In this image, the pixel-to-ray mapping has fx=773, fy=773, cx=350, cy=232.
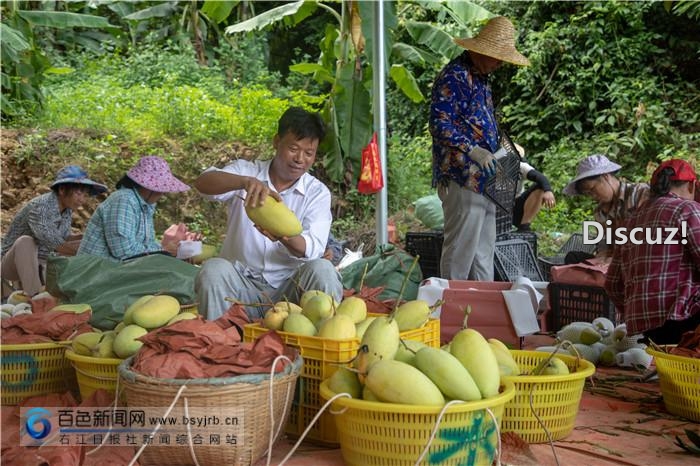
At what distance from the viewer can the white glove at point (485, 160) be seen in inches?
171

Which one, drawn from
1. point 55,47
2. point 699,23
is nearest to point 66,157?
point 55,47

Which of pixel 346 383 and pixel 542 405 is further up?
pixel 346 383

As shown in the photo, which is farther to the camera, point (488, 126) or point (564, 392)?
point (488, 126)

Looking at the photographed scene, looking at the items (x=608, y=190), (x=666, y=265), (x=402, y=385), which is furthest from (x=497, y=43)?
(x=402, y=385)

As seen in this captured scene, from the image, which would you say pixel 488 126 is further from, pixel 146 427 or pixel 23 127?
pixel 23 127

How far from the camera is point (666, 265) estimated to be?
3307 mm

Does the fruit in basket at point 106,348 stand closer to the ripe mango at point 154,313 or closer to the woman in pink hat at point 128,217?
the ripe mango at point 154,313

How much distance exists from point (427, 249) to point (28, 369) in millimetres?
3051

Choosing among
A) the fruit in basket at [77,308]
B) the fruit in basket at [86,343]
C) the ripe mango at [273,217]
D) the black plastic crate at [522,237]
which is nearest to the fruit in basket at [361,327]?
the ripe mango at [273,217]

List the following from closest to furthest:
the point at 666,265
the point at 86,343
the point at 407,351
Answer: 1. the point at 407,351
2. the point at 86,343
3. the point at 666,265

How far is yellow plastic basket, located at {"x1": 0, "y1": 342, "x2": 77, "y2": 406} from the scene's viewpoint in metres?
2.92

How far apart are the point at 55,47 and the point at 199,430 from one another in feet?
37.8

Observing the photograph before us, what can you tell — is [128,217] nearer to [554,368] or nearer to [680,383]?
[554,368]

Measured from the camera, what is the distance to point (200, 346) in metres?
2.26
